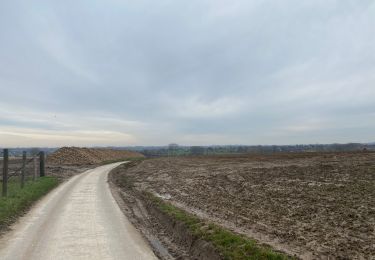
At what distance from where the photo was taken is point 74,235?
1098 centimetres

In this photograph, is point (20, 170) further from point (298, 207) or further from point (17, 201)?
point (298, 207)

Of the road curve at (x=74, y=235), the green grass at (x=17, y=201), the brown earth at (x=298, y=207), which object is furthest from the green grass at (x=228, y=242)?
the green grass at (x=17, y=201)

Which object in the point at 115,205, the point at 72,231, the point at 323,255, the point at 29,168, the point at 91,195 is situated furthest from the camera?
the point at 29,168

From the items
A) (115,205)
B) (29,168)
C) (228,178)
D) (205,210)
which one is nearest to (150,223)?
(205,210)

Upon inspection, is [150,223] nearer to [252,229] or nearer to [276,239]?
[252,229]

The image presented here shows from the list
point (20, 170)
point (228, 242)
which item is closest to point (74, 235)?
point (228, 242)

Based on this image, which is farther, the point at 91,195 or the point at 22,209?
the point at 91,195

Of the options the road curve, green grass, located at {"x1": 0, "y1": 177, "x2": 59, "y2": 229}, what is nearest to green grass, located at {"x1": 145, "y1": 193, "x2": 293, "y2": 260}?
the road curve

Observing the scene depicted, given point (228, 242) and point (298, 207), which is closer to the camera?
point (228, 242)

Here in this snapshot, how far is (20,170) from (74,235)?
20.3 meters

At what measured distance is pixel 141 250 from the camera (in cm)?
963

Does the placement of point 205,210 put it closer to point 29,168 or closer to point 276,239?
point 276,239

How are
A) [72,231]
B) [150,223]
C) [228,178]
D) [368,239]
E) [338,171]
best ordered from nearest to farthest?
1. [368,239]
2. [72,231]
3. [150,223]
4. [338,171]
5. [228,178]

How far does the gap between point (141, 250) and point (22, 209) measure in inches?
308
